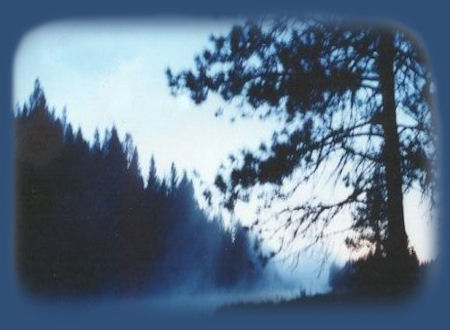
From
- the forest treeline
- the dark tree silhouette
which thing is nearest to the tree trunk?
the dark tree silhouette

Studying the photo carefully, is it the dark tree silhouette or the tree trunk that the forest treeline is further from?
the tree trunk

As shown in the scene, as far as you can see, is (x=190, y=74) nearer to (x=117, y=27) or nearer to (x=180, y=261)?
(x=117, y=27)

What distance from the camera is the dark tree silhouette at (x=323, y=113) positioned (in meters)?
1.73

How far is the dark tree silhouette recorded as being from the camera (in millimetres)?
1734

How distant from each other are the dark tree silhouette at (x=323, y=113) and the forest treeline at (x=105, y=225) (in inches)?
5.5

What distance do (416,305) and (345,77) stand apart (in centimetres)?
66

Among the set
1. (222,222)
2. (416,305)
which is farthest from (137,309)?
(416,305)

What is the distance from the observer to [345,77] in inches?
68.9

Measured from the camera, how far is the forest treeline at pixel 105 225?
66.9 inches

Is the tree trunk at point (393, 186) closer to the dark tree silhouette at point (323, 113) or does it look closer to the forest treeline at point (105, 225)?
the dark tree silhouette at point (323, 113)

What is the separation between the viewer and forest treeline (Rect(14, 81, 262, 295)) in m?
1.70

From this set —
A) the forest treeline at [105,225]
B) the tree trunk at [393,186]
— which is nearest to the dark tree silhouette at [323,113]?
the tree trunk at [393,186]

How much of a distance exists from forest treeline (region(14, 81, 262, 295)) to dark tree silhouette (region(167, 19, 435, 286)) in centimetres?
14

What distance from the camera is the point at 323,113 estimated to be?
5.75 feet
